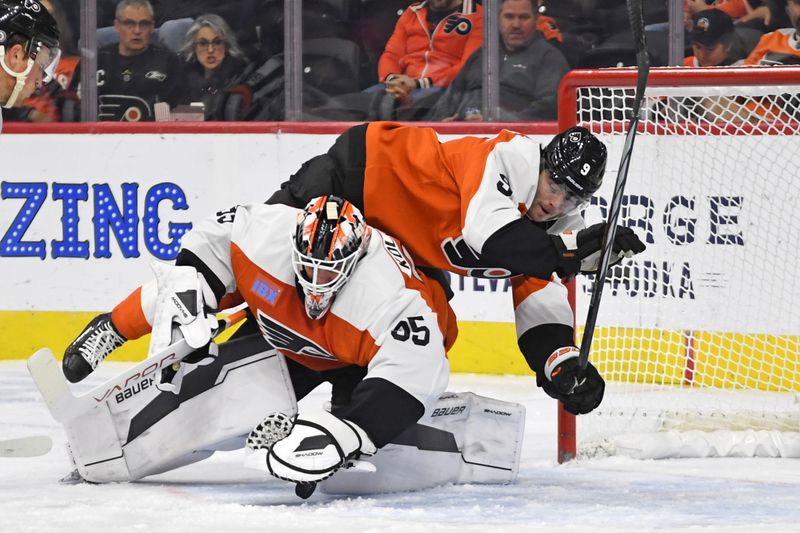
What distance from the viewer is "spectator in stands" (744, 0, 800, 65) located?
500 cm

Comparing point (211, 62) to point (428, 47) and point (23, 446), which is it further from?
point (23, 446)

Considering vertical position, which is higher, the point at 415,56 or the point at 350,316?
the point at 415,56

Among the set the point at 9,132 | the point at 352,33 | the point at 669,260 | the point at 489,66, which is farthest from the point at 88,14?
the point at 669,260

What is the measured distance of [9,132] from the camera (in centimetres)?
533

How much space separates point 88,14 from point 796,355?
10.6 ft

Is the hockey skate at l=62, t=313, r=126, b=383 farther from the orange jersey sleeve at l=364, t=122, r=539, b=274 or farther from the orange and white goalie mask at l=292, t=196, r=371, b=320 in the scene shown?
the orange jersey sleeve at l=364, t=122, r=539, b=274

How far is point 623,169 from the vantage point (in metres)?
3.23

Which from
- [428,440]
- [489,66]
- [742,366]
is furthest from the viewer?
[489,66]

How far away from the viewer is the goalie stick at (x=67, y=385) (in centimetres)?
302

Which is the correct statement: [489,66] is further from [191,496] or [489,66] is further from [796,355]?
[191,496]

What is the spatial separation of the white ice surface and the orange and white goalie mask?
49cm

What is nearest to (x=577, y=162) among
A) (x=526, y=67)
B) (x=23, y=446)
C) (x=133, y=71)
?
(x=23, y=446)

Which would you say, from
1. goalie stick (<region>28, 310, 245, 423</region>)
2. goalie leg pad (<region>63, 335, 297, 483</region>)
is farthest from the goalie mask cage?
goalie stick (<region>28, 310, 245, 423</region>)

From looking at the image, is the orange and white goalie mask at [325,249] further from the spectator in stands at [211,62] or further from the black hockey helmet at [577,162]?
the spectator in stands at [211,62]
